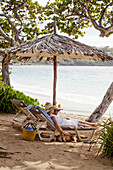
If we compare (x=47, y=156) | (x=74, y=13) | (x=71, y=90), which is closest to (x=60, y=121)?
(x=47, y=156)

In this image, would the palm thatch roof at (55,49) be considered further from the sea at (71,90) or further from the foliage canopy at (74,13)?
the foliage canopy at (74,13)

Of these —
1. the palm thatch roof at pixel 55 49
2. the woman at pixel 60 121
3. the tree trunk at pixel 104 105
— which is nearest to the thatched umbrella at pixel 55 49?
the palm thatch roof at pixel 55 49

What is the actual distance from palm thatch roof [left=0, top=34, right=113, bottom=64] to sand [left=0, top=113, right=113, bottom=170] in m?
1.90

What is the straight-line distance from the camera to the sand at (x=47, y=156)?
3592 mm

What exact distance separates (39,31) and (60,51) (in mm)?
6133

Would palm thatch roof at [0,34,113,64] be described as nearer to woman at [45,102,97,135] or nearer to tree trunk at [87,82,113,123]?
tree trunk at [87,82,113,123]

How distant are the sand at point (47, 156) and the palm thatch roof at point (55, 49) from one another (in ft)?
6.24

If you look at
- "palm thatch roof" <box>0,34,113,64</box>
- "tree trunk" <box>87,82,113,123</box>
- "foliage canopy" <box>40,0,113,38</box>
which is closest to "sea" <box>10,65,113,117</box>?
"tree trunk" <box>87,82,113,123</box>

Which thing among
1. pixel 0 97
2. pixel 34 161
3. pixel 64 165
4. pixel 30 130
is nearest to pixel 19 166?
pixel 34 161

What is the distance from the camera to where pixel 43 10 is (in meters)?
10.9

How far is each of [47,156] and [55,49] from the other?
2.55 m

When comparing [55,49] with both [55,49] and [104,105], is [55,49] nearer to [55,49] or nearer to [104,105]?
[55,49]

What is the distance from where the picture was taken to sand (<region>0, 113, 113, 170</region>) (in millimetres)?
3592

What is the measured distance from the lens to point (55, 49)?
565cm
